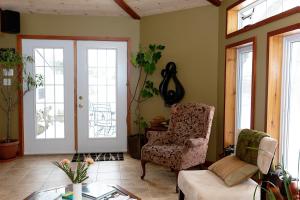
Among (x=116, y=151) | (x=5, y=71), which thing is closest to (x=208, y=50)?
(x=116, y=151)

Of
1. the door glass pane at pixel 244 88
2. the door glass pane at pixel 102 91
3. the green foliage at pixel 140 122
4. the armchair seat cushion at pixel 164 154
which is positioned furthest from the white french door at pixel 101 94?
the door glass pane at pixel 244 88

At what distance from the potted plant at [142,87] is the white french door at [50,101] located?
3.77 feet

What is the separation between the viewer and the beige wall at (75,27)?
475 centimetres

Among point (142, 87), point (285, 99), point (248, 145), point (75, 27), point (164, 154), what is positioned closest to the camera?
point (248, 145)

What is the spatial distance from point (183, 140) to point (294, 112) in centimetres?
151

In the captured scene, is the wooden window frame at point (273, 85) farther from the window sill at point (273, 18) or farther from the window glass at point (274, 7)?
the window glass at point (274, 7)

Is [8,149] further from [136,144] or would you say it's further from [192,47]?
[192,47]

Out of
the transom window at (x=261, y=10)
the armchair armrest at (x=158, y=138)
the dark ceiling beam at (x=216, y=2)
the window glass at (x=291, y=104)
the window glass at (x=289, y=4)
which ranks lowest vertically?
the armchair armrest at (x=158, y=138)

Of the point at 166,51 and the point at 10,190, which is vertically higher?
the point at 166,51

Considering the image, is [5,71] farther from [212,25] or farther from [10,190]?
[212,25]

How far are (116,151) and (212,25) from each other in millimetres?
2766

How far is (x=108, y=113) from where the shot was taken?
5.03m

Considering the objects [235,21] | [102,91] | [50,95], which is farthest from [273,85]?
[50,95]

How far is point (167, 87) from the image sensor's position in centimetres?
466
